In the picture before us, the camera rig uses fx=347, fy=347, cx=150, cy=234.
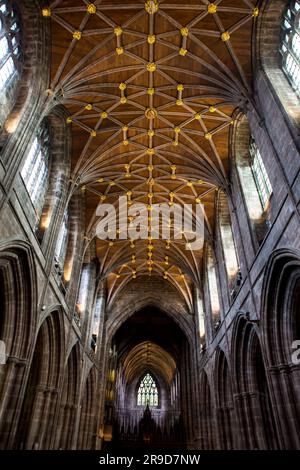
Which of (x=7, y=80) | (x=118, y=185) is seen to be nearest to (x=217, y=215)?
(x=118, y=185)

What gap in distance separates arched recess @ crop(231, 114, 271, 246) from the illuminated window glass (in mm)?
119

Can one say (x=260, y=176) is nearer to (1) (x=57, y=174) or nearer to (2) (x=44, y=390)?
(1) (x=57, y=174)

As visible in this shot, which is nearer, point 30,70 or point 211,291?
point 30,70

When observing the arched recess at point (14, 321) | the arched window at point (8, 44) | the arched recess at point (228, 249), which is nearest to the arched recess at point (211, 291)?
the arched recess at point (228, 249)

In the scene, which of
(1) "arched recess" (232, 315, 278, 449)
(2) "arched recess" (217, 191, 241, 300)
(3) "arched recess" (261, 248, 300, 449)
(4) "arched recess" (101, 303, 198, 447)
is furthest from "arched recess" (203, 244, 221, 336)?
(3) "arched recess" (261, 248, 300, 449)

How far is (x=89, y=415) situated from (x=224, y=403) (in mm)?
8707

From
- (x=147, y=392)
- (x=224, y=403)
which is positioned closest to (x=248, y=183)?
(x=224, y=403)

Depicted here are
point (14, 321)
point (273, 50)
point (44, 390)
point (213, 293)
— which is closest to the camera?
point (14, 321)

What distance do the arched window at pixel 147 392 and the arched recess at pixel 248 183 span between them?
34.1 m

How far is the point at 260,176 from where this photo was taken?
47.3 ft

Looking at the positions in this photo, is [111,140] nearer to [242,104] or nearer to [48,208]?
[48,208]

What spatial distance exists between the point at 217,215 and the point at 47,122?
10.1 m

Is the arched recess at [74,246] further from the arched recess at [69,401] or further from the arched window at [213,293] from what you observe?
the arched window at [213,293]

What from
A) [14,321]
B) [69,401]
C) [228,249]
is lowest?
[14,321]
